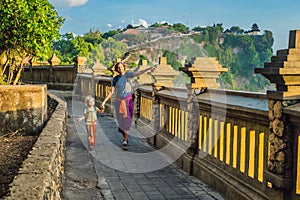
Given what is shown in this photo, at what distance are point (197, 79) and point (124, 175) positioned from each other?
191 centimetres

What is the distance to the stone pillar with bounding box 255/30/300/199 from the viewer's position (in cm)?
365

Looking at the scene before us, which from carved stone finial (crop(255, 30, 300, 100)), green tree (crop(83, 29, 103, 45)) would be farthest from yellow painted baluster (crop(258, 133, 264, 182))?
green tree (crop(83, 29, 103, 45))

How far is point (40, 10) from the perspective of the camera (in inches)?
425

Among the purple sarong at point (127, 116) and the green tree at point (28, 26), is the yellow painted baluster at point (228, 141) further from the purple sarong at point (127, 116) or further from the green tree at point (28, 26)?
the green tree at point (28, 26)

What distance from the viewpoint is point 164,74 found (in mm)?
8719

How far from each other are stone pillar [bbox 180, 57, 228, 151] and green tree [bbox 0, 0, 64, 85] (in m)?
5.93

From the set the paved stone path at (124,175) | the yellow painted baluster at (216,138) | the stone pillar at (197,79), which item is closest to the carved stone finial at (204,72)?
the stone pillar at (197,79)

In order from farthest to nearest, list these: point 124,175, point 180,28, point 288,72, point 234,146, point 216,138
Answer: point 180,28 < point 124,175 < point 216,138 < point 234,146 < point 288,72

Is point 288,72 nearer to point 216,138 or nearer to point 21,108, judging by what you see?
point 216,138

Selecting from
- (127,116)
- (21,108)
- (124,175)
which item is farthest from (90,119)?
(124,175)

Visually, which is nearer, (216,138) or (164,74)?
(216,138)

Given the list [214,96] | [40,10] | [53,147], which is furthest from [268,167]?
[40,10]

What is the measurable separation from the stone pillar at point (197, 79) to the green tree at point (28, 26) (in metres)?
5.93

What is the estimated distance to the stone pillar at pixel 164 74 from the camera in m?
8.70
